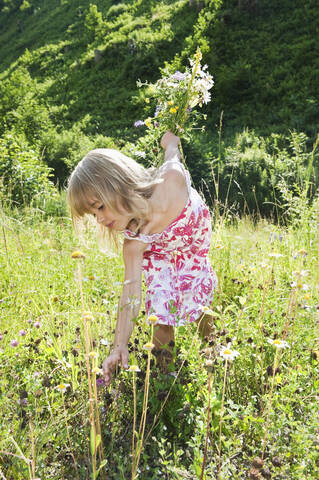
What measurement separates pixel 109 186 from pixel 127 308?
0.56 metres


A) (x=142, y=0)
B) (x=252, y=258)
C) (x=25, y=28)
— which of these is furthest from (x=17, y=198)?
(x=25, y=28)

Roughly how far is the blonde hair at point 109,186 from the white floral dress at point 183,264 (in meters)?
0.20

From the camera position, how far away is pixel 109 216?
190cm

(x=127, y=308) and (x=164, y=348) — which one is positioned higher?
(x=127, y=308)

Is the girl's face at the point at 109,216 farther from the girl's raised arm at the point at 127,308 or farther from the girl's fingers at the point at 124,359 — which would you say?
the girl's fingers at the point at 124,359

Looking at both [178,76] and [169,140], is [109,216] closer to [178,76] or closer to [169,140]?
[169,140]

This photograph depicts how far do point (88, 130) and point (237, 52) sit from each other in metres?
6.33

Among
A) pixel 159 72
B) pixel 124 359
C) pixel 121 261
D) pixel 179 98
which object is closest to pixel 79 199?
pixel 124 359

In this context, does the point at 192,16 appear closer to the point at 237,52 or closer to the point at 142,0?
the point at 237,52

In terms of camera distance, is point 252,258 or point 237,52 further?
point 237,52

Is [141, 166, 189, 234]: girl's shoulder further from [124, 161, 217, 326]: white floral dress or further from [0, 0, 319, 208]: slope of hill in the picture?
[0, 0, 319, 208]: slope of hill

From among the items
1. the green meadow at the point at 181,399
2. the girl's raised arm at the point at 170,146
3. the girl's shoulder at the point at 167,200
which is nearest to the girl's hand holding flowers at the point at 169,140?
the girl's raised arm at the point at 170,146

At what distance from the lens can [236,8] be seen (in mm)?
16391

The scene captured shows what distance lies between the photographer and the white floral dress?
2143mm
